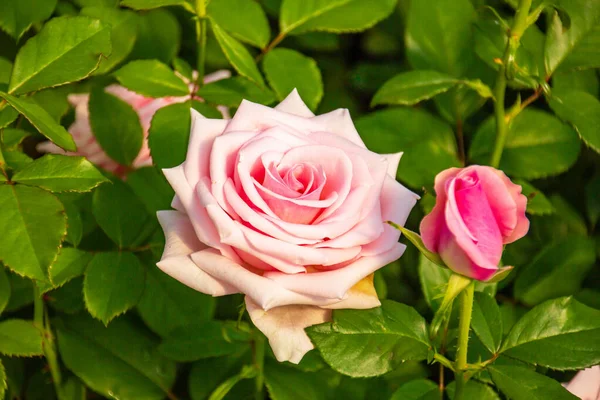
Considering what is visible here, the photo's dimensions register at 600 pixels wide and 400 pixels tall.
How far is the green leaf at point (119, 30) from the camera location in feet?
3.62

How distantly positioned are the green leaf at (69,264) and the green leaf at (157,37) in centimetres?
40

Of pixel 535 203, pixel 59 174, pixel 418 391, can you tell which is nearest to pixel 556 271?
pixel 535 203

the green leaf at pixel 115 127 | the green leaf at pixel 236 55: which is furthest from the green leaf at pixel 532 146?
the green leaf at pixel 115 127

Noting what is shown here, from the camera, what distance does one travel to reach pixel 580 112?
0.91 meters

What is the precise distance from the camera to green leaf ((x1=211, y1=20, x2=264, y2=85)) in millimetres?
897

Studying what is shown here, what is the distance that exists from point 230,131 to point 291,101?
11 centimetres

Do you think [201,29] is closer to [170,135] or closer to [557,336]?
[170,135]

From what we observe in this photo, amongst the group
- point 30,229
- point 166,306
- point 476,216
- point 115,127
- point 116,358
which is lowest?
point 116,358

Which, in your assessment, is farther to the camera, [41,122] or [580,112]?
[580,112]

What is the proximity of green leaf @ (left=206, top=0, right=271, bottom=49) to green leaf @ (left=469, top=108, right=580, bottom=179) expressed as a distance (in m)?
0.35

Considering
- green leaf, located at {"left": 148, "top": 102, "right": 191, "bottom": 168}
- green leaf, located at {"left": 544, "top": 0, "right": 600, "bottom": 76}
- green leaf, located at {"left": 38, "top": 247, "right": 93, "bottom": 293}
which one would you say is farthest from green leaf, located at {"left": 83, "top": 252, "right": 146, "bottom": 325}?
green leaf, located at {"left": 544, "top": 0, "right": 600, "bottom": 76}

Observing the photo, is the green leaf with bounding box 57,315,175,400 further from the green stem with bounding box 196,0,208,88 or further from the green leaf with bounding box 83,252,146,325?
the green stem with bounding box 196,0,208,88

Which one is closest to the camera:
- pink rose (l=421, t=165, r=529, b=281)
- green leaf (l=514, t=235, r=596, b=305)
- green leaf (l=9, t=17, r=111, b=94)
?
pink rose (l=421, t=165, r=529, b=281)

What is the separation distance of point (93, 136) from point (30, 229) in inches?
15.1
